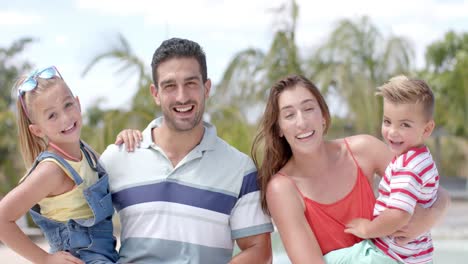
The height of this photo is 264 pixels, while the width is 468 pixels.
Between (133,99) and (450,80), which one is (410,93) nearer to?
(133,99)

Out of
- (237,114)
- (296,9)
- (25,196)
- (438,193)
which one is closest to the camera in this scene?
(25,196)

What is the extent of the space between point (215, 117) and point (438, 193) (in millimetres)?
7817

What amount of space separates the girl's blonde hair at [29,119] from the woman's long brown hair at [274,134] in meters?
1.05

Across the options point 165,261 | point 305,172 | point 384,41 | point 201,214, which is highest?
point 384,41

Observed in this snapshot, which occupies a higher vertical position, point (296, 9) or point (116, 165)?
point (296, 9)

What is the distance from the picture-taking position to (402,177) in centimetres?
298

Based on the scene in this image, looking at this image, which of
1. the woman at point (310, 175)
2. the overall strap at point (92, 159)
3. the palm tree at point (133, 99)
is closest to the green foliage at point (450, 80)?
the palm tree at point (133, 99)

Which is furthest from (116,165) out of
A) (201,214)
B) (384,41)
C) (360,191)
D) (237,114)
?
(384,41)

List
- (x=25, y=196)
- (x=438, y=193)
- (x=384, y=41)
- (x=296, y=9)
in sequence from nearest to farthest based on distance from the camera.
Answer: (x=25, y=196)
(x=438, y=193)
(x=296, y=9)
(x=384, y=41)

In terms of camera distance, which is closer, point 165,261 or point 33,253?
point 33,253

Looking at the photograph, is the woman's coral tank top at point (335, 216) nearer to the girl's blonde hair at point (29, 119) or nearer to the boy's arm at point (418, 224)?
the boy's arm at point (418, 224)

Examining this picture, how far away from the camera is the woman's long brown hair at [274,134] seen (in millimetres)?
3389

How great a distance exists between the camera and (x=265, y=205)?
3402 millimetres

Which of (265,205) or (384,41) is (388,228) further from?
(384,41)
